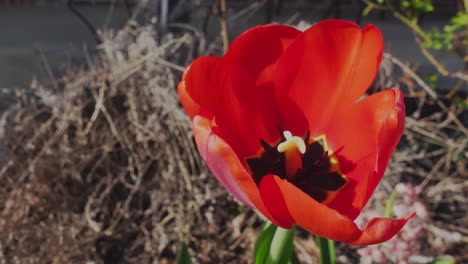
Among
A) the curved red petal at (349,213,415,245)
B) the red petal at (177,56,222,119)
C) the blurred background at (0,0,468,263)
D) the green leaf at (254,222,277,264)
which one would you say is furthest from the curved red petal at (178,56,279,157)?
the blurred background at (0,0,468,263)

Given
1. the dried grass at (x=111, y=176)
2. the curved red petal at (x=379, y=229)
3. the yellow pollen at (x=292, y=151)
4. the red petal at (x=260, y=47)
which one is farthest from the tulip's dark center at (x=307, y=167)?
the dried grass at (x=111, y=176)

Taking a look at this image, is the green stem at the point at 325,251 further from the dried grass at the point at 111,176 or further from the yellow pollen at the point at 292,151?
the dried grass at the point at 111,176

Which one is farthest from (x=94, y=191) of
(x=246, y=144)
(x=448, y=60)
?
(x=448, y=60)

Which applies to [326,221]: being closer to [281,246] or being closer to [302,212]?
[302,212]

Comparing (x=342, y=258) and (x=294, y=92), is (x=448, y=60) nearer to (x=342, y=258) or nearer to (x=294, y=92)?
(x=342, y=258)

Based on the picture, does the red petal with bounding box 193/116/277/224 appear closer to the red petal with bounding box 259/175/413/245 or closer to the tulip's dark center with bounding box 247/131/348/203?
the red petal with bounding box 259/175/413/245

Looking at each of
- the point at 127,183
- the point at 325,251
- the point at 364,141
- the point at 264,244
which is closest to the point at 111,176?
the point at 127,183
